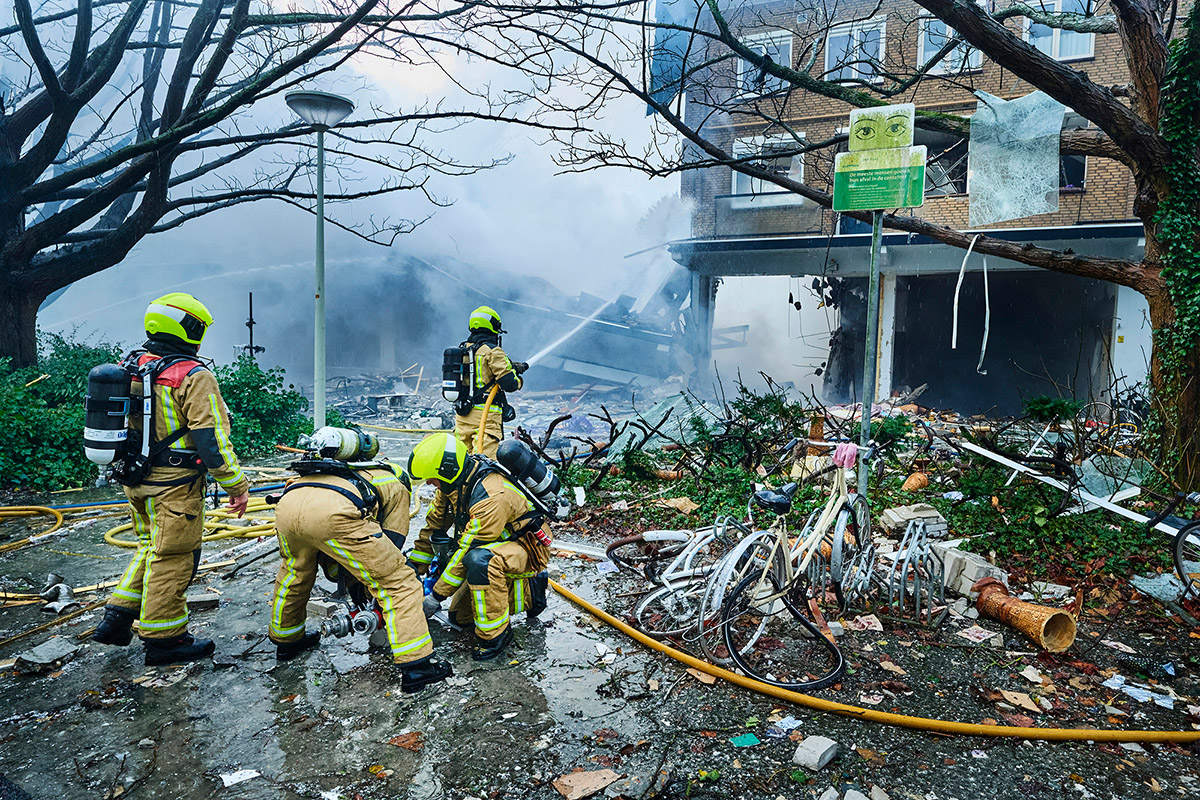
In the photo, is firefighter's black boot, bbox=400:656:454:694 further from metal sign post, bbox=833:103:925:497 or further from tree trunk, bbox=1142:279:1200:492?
tree trunk, bbox=1142:279:1200:492

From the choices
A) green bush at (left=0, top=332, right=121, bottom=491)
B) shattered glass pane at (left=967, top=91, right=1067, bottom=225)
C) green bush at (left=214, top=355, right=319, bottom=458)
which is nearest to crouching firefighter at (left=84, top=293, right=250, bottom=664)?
green bush at (left=0, top=332, right=121, bottom=491)

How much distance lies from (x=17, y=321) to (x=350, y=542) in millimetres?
9524

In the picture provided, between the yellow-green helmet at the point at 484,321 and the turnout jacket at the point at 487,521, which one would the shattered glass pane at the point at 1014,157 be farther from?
the turnout jacket at the point at 487,521

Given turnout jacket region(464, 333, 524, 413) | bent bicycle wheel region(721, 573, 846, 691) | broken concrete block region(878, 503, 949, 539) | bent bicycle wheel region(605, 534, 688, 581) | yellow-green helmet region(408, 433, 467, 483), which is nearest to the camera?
bent bicycle wheel region(721, 573, 846, 691)

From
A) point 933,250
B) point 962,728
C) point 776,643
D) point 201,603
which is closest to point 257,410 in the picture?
point 201,603

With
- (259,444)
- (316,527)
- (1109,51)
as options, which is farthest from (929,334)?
(316,527)

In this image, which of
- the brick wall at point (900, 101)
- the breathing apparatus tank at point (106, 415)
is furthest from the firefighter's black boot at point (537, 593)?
the brick wall at point (900, 101)

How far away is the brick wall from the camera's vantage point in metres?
14.3

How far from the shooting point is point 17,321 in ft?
30.8

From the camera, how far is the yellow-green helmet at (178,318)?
356cm

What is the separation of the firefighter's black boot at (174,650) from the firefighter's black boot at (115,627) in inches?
6.0

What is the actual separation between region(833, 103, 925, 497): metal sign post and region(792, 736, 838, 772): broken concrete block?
1.91m

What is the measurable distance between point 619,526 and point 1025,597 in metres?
3.18

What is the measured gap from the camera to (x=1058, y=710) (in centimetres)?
316
